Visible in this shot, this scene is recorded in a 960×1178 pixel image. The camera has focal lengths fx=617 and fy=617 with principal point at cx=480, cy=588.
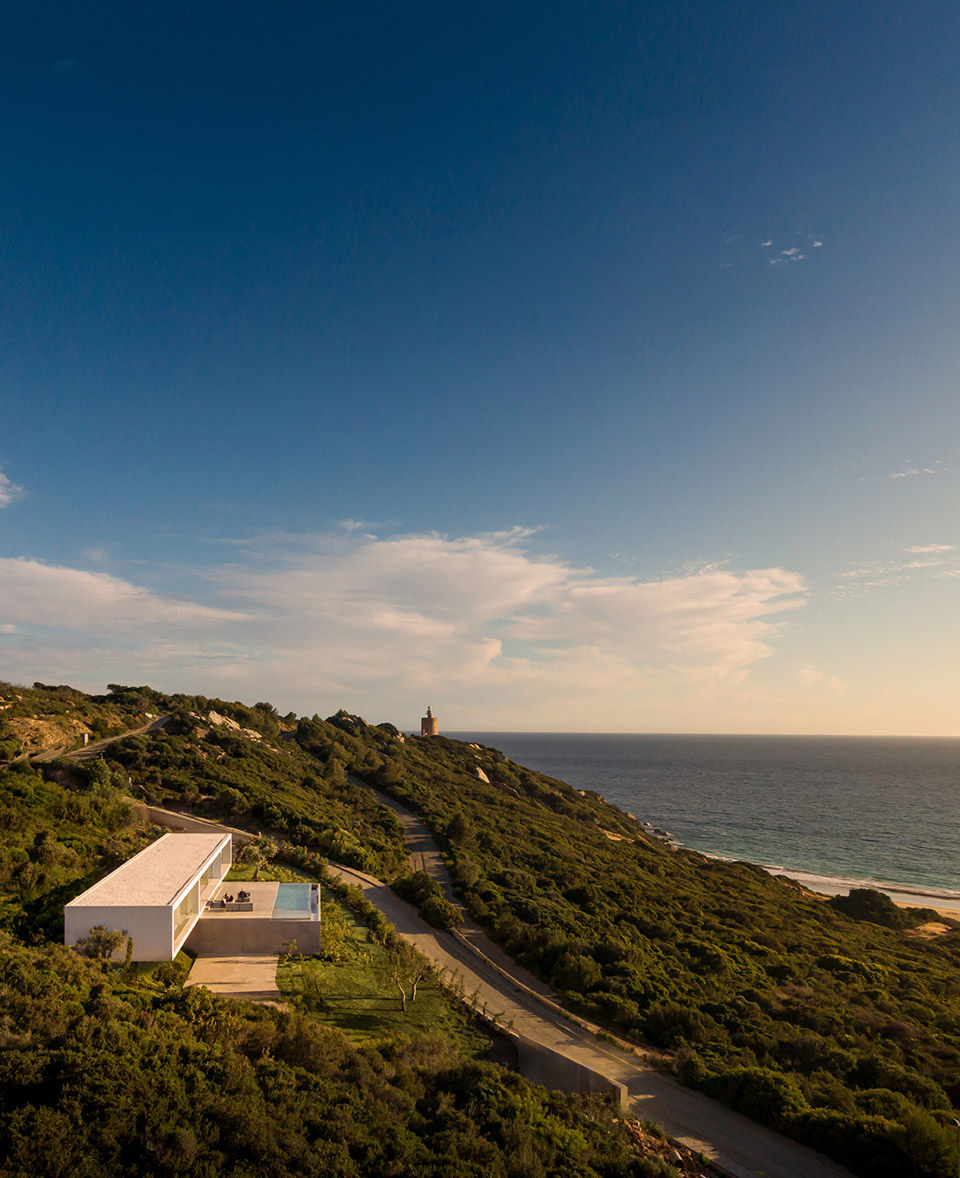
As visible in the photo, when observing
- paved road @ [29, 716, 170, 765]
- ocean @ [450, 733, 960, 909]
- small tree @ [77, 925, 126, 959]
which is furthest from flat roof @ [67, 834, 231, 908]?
ocean @ [450, 733, 960, 909]

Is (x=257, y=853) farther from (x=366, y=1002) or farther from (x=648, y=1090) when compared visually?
(x=648, y=1090)

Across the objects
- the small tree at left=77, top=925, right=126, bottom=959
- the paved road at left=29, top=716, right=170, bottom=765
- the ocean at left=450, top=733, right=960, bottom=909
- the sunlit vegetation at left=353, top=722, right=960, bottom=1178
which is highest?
the paved road at left=29, top=716, right=170, bottom=765

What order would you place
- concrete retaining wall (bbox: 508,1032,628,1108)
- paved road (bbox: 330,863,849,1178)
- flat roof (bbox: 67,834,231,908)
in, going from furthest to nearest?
1. flat roof (bbox: 67,834,231,908)
2. concrete retaining wall (bbox: 508,1032,628,1108)
3. paved road (bbox: 330,863,849,1178)

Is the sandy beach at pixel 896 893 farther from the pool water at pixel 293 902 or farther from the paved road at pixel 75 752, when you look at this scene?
the paved road at pixel 75 752

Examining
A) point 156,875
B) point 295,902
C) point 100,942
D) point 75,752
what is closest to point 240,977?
point 295,902

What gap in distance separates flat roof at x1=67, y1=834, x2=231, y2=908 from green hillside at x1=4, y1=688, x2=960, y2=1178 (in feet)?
4.37

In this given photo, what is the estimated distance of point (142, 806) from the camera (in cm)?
2792

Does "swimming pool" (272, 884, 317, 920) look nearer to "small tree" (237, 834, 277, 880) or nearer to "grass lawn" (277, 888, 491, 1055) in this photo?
"grass lawn" (277, 888, 491, 1055)

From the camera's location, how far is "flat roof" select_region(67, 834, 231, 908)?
15.8 m

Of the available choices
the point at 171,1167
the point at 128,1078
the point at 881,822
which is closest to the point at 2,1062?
the point at 128,1078

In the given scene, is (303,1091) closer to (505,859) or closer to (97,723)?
(505,859)

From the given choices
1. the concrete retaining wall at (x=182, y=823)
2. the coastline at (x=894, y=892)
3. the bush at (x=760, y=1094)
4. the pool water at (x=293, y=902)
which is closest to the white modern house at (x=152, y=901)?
the pool water at (x=293, y=902)

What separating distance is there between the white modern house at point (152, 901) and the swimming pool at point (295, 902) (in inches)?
85.4

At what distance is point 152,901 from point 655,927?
2169 cm
